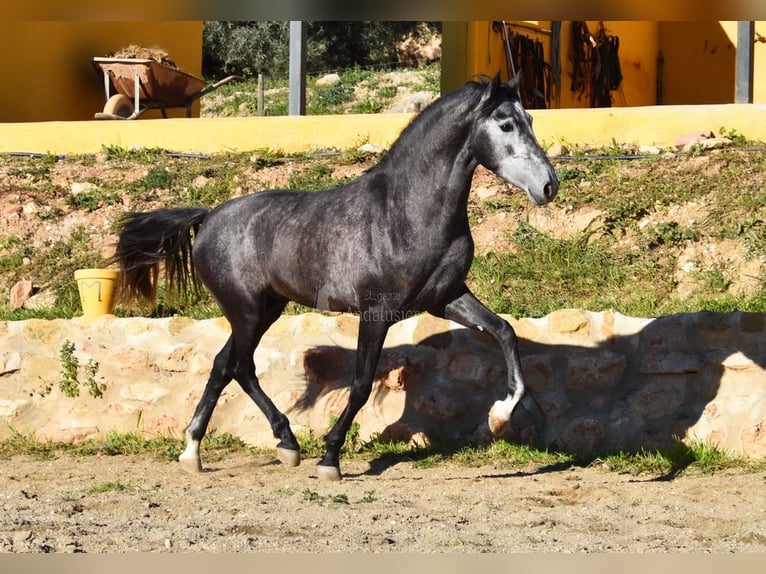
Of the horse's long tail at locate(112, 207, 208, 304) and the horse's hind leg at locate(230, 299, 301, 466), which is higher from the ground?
the horse's long tail at locate(112, 207, 208, 304)

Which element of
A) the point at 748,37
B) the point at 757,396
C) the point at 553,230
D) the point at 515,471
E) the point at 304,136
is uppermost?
the point at 748,37

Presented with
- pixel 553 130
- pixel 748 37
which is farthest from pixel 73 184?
pixel 748 37

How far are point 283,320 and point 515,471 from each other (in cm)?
199

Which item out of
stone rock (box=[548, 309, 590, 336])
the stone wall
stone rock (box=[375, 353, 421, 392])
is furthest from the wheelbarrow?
stone rock (box=[548, 309, 590, 336])

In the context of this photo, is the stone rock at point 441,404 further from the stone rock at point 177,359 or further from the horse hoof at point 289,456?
the stone rock at point 177,359

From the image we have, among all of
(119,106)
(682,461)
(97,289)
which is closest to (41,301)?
(97,289)

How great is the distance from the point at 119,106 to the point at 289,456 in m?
8.26

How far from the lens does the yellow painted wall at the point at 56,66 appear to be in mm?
12648

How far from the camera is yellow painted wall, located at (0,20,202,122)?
41.5 ft

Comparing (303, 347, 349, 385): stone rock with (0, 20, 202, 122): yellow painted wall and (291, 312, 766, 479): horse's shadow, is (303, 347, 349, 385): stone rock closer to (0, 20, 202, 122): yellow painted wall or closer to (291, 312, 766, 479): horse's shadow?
(291, 312, 766, 479): horse's shadow

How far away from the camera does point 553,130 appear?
9602 millimetres

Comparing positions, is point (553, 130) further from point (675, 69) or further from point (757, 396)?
point (675, 69)

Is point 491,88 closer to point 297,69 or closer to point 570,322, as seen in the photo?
point 570,322

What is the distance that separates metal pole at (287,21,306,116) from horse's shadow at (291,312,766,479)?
508cm
